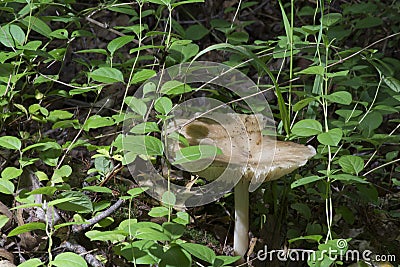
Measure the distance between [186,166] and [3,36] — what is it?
956 millimetres

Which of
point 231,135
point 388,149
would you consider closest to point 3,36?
point 231,135

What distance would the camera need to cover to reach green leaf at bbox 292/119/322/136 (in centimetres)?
186

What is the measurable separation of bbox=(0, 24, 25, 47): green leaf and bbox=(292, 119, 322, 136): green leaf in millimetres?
1167

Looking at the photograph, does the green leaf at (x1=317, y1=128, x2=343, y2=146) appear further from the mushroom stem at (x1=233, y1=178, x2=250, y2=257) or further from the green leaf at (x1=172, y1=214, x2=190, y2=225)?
the green leaf at (x1=172, y1=214, x2=190, y2=225)

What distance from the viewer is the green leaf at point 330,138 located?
1.76 m

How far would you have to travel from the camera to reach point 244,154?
6.31 feet

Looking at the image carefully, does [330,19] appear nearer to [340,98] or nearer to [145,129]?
[340,98]

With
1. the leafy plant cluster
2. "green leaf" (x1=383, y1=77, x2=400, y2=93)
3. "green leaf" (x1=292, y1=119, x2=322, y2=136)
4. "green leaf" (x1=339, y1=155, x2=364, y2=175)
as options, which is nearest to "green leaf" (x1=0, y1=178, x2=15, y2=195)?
the leafy plant cluster

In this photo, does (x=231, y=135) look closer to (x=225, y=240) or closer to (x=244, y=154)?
(x=244, y=154)

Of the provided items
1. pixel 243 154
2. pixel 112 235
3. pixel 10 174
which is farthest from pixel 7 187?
pixel 243 154

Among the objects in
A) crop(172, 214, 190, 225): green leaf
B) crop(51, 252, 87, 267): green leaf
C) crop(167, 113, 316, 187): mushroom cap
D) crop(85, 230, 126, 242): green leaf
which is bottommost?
crop(172, 214, 190, 225): green leaf

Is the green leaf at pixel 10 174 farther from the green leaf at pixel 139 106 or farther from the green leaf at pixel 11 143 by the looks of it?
the green leaf at pixel 139 106

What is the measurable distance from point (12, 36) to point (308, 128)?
49.0 inches

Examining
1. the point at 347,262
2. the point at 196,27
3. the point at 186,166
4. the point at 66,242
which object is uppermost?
the point at 196,27
